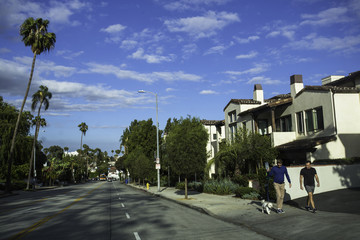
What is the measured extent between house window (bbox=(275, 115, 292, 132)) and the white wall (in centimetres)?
1180

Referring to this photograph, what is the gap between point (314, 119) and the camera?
24.9 m

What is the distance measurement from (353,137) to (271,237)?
16603 mm

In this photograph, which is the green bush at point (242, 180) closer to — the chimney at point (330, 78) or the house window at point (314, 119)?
the house window at point (314, 119)

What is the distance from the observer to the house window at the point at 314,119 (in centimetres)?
2423

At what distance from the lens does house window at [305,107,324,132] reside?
2423 centimetres

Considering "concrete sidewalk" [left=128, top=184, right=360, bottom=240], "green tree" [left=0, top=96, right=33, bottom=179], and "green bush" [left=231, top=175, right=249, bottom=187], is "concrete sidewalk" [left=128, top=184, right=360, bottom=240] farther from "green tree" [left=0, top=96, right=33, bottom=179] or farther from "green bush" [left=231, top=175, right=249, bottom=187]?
"green tree" [left=0, top=96, right=33, bottom=179]

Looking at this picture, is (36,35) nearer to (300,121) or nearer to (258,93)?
(258,93)

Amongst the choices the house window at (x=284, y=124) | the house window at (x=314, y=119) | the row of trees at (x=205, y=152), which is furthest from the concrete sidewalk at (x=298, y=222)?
the house window at (x=284, y=124)

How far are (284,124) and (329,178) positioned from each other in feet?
45.6

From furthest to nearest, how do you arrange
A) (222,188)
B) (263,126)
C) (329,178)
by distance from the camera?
(263,126) < (222,188) < (329,178)

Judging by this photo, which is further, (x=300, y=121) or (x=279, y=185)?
(x=300, y=121)

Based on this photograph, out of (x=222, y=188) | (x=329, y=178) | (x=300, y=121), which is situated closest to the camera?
(x=329, y=178)

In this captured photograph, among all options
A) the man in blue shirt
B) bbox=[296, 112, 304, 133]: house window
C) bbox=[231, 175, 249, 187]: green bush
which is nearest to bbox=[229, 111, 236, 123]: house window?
bbox=[296, 112, 304, 133]: house window

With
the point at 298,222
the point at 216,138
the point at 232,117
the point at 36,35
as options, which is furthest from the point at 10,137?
the point at 298,222
